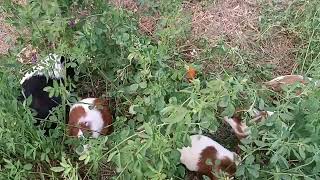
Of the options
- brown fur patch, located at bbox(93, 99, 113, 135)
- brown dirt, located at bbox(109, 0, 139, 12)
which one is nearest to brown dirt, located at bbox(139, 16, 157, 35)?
brown dirt, located at bbox(109, 0, 139, 12)

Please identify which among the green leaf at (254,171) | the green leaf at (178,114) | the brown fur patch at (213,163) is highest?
the green leaf at (178,114)

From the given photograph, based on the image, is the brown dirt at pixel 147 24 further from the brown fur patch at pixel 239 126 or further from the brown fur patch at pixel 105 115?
the brown fur patch at pixel 239 126

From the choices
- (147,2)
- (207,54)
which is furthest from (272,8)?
(147,2)

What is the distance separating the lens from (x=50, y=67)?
287 centimetres

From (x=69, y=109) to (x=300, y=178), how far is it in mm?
1507

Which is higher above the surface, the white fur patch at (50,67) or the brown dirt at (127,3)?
the white fur patch at (50,67)

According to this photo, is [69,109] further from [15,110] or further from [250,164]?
[250,164]

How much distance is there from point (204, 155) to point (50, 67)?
1.06 m

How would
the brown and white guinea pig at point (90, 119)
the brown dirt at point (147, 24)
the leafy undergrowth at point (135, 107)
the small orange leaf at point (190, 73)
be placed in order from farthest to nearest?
the brown dirt at point (147, 24), the brown and white guinea pig at point (90, 119), the small orange leaf at point (190, 73), the leafy undergrowth at point (135, 107)

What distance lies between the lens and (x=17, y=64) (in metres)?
2.84

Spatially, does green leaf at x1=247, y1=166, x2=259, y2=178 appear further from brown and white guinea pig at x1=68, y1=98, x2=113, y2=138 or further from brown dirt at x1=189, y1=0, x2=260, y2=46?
brown dirt at x1=189, y1=0, x2=260, y2=46

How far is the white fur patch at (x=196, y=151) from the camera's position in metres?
3.01

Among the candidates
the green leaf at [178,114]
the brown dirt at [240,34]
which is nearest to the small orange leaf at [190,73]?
the brown dirt at [240,34]

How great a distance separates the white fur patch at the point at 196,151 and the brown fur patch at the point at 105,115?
50 centimetres
